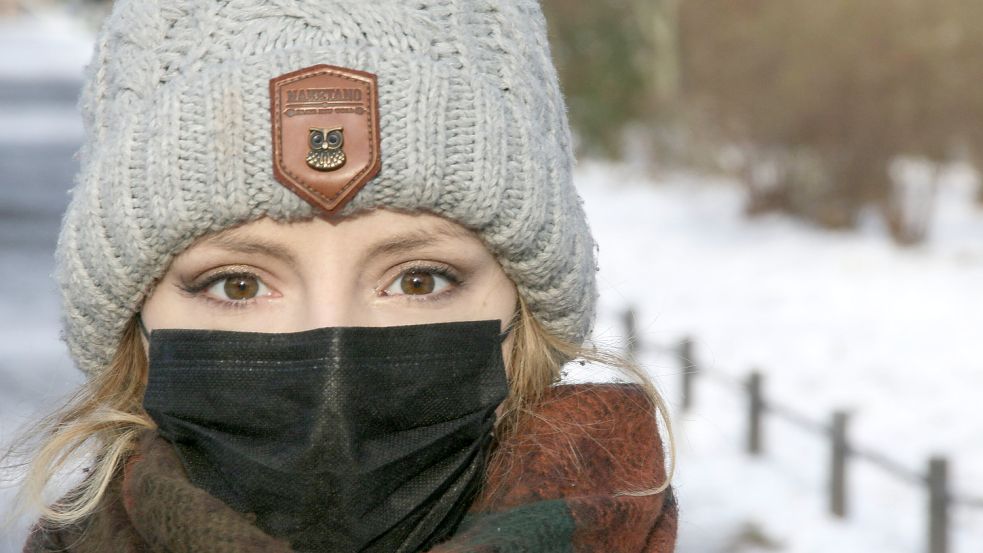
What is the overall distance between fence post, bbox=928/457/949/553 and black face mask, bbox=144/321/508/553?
189 inches

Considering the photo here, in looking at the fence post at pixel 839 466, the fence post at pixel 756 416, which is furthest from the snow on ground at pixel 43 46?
the fence post at pixel 839 466

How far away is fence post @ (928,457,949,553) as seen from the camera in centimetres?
612

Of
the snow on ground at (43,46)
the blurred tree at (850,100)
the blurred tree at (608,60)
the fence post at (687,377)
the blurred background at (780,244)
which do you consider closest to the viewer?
the blurred background at (780,244)

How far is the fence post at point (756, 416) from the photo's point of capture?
7.76m

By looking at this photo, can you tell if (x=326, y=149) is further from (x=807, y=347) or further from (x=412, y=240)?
(x=807, y=347)

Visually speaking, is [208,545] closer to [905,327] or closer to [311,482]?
[311,482]

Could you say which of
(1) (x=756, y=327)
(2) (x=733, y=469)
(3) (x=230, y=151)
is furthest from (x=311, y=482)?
(1) (x=756, y=327)

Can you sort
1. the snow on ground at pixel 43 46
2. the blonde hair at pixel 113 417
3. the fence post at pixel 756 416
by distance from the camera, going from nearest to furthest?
the blonde hair at pixel 113 417 → the fence post at pixel 756 416 → the snow on ground at pixel 43 46

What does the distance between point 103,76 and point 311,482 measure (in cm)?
66

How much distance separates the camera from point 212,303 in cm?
179

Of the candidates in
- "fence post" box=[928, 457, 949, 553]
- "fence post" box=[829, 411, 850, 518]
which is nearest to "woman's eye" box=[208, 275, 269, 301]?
"fence post" box=[928, 457, 949, 553]

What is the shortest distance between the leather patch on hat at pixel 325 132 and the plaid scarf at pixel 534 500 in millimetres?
429

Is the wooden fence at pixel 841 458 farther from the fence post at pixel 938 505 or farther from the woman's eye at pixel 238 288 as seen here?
the woman's eye at pixel 238 288

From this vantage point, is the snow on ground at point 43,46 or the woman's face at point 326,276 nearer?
the woman's face at point 326,276
